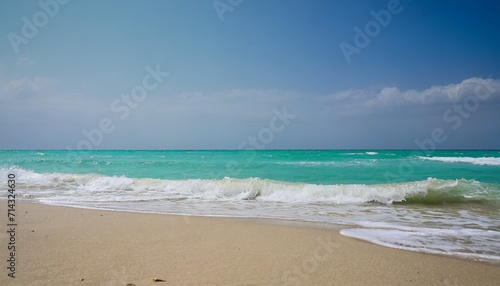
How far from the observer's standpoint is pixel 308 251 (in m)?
4.78

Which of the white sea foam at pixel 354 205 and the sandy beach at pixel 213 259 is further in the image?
the white sea foam at pixel 354 205

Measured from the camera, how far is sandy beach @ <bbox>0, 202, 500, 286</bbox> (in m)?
3.58

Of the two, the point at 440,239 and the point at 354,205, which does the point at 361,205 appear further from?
the point at 440,239

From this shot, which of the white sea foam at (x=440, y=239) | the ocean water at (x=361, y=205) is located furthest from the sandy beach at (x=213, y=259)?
the ocean water at (x=361, y=205)

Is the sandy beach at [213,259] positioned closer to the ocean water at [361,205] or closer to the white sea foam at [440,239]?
the white sea foam at [440,239]

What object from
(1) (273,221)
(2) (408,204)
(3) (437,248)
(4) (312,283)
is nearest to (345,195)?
(2) (408,204)

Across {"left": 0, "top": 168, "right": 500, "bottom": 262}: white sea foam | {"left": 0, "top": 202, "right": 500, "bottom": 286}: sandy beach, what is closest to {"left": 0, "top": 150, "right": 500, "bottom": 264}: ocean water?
{"left": 0, "top": 168, "right": 500, "bottom": 262}: white sea foam

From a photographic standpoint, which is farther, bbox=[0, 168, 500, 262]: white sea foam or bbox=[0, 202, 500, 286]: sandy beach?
bbox=[0, 168, 500, 262]: white sea foam

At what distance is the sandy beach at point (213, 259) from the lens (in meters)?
3.58

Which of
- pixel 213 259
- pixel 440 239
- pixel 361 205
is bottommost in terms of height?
pixel 361 205

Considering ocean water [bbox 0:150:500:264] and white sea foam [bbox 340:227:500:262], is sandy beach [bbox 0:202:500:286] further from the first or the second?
ocean water [bbox 0:150:500:264]

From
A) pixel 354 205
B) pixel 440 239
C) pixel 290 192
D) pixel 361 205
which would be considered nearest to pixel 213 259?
pixel 440 239

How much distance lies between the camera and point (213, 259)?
13.9ft

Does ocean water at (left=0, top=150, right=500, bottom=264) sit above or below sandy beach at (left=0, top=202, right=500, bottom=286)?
below
